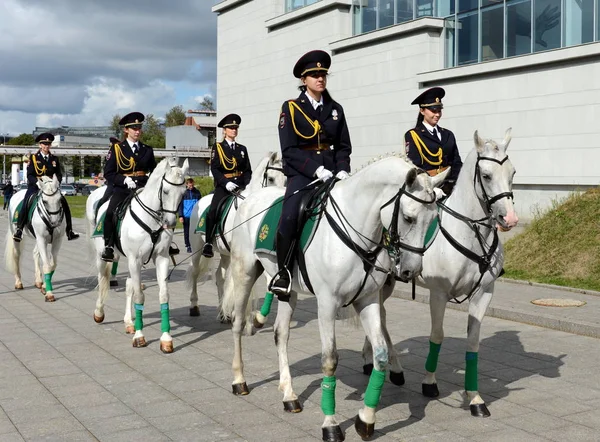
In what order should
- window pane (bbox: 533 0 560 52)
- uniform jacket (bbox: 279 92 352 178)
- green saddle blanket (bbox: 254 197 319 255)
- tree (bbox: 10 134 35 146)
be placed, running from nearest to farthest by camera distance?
uniform jacket (bbox: 279 92 352 178)
green saddle blanket (bbox: 254 197 319 255)
window pane (bbox: 533 0 560 52)
tree (bbox: 10 134 35 146)

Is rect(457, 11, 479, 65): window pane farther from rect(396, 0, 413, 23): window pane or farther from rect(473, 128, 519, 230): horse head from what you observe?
rect(473, 128, 519, 230): horse head

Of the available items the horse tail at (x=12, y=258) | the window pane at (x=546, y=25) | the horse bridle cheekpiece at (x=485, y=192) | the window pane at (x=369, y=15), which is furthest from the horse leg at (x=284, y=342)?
the window pane at (x=369, y=15)

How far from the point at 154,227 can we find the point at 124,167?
164cm

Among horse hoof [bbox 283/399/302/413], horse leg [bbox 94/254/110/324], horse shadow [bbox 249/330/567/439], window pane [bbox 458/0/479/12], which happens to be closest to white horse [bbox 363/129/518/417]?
horse shadow [bbox 249/330/567/439]

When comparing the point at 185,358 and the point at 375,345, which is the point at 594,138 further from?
the point at 375,345

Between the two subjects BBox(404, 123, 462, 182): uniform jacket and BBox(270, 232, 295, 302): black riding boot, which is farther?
BBox(404, 123, 462, 182): uniform jacket

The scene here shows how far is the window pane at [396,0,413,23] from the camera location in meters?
Result: 30.8

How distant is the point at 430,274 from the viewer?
736 centimetres

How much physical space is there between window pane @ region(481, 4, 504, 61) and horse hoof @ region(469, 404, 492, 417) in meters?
21.6

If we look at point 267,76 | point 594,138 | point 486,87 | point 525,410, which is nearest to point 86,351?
→ point 525,410

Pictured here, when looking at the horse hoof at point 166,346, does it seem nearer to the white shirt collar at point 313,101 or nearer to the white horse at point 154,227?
the white horse at point 154,227

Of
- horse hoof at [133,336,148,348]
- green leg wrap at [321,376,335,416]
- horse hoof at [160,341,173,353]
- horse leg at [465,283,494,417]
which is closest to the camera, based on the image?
green leg wrap at [321,376,335,416]

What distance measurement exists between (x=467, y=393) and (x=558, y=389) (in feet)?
4.24

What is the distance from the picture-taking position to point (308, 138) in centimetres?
714
